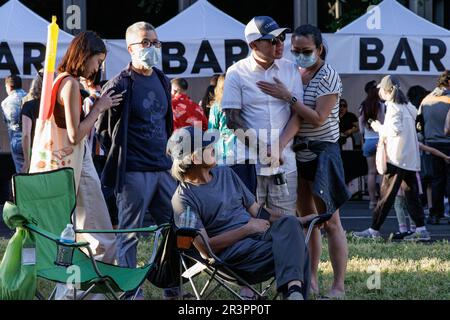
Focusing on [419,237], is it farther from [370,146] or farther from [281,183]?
[281,183]

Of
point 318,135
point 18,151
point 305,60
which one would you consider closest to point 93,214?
point 318,135

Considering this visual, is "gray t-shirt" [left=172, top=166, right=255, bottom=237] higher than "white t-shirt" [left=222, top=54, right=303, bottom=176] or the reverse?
the reverse

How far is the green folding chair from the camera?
6.65 metres

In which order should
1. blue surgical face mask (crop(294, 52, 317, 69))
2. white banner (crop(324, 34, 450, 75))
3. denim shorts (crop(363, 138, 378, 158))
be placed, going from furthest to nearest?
denim shorts (crop(363, 138, 378, 158)) → white banner (crop(324, 34, 450, 75)) → blue surgical face mask (crop(294, 52, 317, 69))

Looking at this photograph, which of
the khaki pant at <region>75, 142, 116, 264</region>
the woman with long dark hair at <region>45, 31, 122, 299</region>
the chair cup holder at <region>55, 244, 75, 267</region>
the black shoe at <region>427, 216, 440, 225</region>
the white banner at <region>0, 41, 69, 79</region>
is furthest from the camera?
the white banner at <region>0, 41, 69, 79</region>

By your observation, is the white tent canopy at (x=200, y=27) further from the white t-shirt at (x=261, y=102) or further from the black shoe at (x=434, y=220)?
the white t-shirt at (x=261, y=102)

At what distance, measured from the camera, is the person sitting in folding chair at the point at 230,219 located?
264 inches

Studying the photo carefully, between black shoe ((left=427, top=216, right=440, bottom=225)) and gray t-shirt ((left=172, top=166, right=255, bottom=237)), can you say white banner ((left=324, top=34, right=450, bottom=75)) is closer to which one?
black shoe ((left=427, top=216, right=440, bottom=225))

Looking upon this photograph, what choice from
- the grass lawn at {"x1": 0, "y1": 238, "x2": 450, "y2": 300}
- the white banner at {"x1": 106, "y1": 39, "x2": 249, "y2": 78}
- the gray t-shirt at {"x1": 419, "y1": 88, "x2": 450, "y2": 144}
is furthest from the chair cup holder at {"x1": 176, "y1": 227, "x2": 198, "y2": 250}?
the white banner at {"x1": 106, "y1": 39, "x2": 249, "y2": 78}

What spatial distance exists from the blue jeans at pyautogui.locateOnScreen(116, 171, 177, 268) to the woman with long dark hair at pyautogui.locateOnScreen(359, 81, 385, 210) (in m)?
6.27

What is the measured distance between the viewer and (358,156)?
17.5 metres

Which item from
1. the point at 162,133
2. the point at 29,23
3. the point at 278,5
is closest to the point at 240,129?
the point at 162,133

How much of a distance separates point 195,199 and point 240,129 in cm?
84
